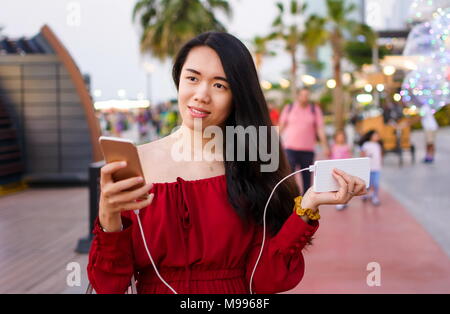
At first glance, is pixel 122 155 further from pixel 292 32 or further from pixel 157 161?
pixel 292 32

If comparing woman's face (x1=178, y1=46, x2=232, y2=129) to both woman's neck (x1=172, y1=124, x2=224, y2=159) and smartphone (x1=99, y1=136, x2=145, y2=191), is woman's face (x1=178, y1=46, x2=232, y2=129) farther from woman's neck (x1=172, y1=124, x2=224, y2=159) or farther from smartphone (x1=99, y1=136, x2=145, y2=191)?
smartphone (x1=99, y1=136, x2=145, y2=191)

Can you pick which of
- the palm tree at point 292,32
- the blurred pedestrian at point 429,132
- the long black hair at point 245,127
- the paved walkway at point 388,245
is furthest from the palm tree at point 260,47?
the long black hair at point 245,127

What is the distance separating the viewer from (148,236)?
5.44ft

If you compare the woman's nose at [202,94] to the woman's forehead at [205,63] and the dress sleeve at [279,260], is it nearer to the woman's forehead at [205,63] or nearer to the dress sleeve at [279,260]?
the woman's forehead at [205,63]

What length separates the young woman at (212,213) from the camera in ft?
5.41

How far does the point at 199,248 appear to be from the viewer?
1674mm

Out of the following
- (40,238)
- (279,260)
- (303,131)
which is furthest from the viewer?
(303,131)

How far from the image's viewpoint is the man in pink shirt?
7.54 m

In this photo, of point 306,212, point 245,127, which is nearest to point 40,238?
point 245,127

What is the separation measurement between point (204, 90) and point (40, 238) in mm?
5354

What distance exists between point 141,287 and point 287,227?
463mm
